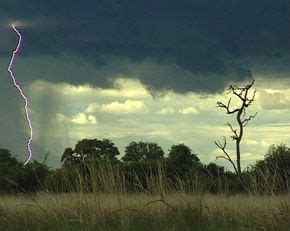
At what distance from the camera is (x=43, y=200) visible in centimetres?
1022

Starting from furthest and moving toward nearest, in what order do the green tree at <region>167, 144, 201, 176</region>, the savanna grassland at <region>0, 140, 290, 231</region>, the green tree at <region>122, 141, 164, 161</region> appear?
the green tree at <region>122, 141, 164, 161</region> < the green tree at <region>167, 144, 201, 176</region> < the savanna grassland at <region>0, 140, 290, 231</region>

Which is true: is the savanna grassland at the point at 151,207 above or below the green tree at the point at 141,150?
below

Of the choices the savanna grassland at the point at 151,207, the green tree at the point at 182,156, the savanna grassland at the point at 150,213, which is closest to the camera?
the savanna grassland at the point at 150,213

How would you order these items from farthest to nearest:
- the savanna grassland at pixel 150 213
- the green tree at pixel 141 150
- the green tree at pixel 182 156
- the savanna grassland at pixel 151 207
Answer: the green tree at pixel 141 150 < the green tree at pixel 182 156 < the savanna grassland at pixel 151 207 < the savanna grassland at pixel 150 213

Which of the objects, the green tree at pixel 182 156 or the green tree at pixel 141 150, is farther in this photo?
the green tree at pixel 141 150

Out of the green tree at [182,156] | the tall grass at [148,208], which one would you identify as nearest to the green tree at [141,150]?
the green tree at [182,156]

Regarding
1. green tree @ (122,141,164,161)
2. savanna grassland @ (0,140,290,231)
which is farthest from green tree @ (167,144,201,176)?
savanna grassland @ (0,140,290,231)

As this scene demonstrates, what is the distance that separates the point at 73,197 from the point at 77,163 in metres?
2.02

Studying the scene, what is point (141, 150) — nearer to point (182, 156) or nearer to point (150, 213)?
point (182, 156)

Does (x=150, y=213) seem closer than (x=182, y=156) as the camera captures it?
Yes

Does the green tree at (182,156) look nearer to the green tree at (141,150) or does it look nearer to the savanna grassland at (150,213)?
the green tree at (141,150)

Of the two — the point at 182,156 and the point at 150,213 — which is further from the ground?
the point at 182,156

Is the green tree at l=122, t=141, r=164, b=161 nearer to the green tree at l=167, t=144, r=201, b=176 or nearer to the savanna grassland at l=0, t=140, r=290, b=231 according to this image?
the green tree at l=167, t=144, r=201, b=176

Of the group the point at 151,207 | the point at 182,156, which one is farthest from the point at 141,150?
the point at 151,207
